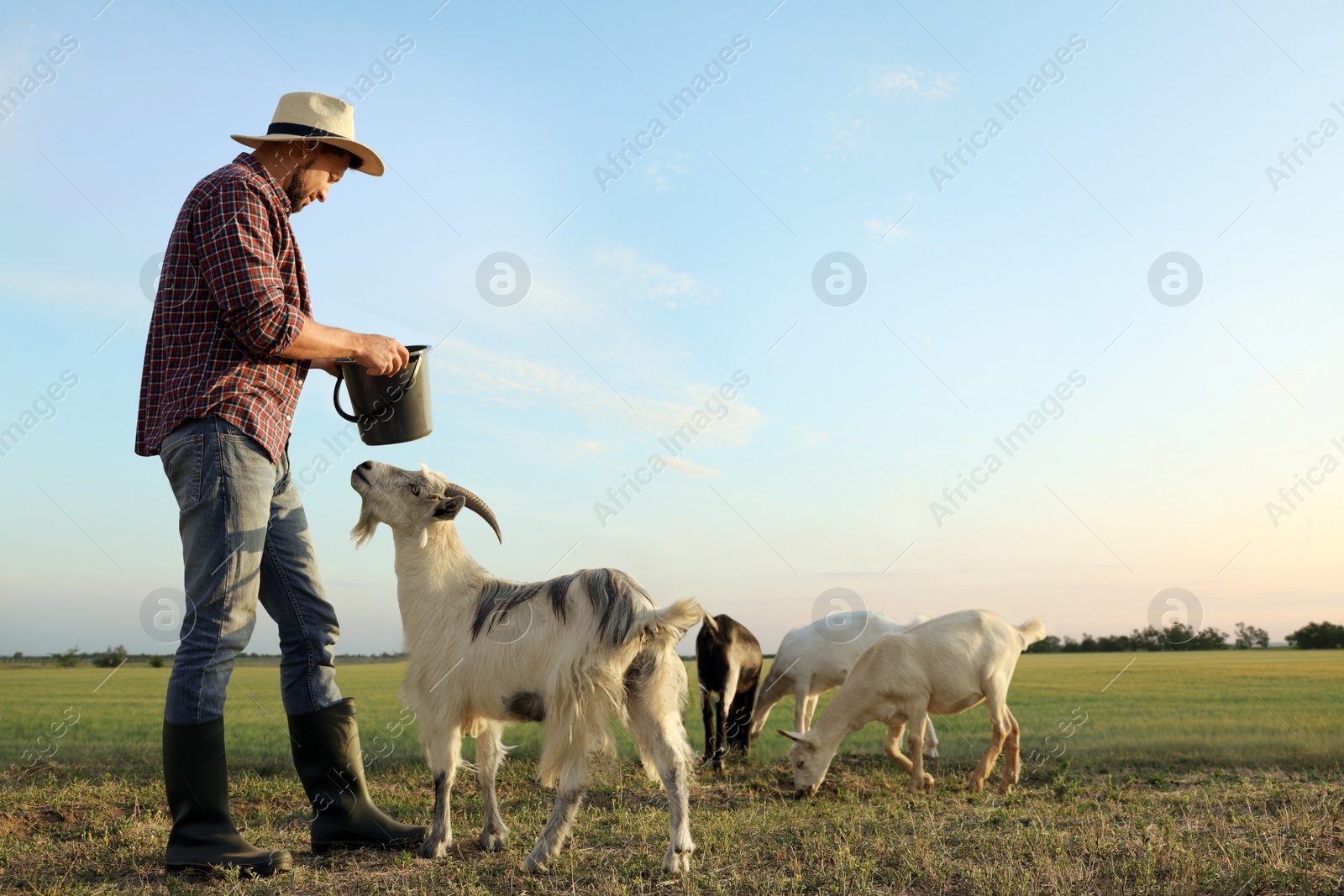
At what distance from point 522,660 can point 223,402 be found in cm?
222

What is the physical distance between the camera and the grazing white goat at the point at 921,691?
8.17m

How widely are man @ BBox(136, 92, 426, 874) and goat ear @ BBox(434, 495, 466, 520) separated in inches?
49.3

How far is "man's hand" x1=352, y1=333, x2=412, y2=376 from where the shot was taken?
448 centimetres

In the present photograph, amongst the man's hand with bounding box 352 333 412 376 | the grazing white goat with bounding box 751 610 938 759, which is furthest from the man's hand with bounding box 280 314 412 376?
the grazing white goat with bounding box 751 610 938 759

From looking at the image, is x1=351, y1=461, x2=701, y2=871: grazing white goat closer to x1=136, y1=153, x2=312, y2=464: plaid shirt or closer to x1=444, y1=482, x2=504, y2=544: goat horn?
x1=444, y1=482, x2=504, y2=544: goat horn

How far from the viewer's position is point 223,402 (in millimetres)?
4227

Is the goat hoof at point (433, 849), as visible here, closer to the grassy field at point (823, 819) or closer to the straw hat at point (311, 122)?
the grassy field at point (823, 819)

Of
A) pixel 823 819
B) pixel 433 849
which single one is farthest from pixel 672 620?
pixel 823 819

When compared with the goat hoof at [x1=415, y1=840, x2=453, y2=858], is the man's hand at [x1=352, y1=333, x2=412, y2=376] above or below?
above

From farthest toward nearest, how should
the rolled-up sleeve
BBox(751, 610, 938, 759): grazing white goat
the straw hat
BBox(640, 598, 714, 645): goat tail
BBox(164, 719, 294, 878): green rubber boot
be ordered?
1. BBox(751, 610, 938, 759): grazing white goat
2. BBox(640, 598, 714, 645): goat tail
3. the straw hat
4. BBox(164, 719, 294, 878): green rubber boot
5. the rolled-up sleeve

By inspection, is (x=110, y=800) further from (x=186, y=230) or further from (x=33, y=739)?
(x=33, y=739)

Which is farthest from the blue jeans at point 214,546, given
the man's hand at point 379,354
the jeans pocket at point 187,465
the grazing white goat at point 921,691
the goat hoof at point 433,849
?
the grazing white goat at point 921,691

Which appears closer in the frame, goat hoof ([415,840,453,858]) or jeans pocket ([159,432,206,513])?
jeans pocket ([159,432,206,513])

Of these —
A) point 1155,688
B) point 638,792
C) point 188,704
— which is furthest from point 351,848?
point 1155,688
